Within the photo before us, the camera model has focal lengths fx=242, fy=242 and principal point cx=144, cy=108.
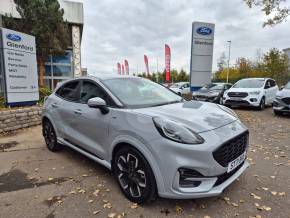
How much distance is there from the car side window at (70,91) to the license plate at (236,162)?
2.72 meters

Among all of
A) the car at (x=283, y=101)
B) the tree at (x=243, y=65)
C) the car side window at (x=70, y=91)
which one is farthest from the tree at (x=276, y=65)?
the car side window at (x=70, y=91)

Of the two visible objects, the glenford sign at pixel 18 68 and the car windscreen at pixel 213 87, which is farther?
the car windscreen at pixel 213 87

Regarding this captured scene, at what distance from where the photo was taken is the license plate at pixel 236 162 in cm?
287

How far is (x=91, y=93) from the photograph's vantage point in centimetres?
390

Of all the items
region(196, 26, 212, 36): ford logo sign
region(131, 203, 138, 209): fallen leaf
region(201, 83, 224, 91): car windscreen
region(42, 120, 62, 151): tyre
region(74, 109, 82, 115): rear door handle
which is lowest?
region(131, 203, 138, 209): fallen leaf

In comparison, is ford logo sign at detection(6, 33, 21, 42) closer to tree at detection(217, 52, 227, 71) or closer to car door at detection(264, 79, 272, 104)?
car door at detection(264, 79, 272, 104)

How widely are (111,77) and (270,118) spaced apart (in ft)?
24.9

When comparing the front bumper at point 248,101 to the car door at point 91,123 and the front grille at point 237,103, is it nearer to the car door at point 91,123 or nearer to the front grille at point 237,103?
the front grille at point 237,103

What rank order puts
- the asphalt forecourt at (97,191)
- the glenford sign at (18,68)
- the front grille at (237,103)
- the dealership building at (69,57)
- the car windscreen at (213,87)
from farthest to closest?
the dealership building at (69,57) → the car windscreen at (213,87) → the front grille at (237,103) → the glenford sign at (18,68) → the asphalt forecourt at (97,191)

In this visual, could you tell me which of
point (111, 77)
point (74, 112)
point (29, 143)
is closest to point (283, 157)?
point (111, 77)

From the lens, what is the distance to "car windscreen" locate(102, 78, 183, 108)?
3463 millimetres

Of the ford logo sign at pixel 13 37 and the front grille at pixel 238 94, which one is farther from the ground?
the ford logo sign at pixel 13 37

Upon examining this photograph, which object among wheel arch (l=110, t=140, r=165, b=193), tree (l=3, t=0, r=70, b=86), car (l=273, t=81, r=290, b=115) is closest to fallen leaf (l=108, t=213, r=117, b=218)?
wheel arch (l=110, t=140, r=165, b=193)

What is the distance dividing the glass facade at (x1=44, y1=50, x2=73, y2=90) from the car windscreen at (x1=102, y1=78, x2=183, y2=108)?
14.4m
